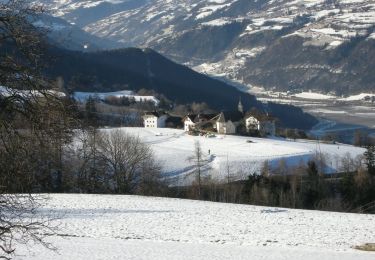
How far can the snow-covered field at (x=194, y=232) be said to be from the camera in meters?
21.9

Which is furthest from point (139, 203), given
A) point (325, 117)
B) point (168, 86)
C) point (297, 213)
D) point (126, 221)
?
point (325, 117)

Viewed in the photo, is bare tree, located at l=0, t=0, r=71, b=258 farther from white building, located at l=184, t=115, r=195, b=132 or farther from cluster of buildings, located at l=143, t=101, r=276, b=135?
white building, located at l=184, t=115, r=195, b=132

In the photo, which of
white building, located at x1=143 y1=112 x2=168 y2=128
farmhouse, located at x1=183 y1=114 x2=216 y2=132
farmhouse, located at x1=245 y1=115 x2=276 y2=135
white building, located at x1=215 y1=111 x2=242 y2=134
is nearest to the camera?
white building, located at x1=215 y1=111 x2=242 y2=134

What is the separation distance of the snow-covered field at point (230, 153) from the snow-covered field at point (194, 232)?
25.6 metres

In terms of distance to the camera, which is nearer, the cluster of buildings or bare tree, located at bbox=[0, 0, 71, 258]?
bare tree, located at bbox=[0, 0, 71, 258]

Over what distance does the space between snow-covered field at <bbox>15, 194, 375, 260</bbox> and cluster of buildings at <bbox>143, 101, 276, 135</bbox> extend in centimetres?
5621

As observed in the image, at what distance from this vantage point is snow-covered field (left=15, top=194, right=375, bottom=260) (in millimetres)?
21906

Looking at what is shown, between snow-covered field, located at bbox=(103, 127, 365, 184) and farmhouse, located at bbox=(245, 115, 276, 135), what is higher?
farmhouse, located at bbox=(245, 115, 276, 135)

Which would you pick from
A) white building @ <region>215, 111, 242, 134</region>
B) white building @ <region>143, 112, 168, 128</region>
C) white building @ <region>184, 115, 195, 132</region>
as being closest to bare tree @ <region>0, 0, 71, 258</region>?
white building @ <region>215, 111, 242, 134</region>

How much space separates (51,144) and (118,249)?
48.7 ft

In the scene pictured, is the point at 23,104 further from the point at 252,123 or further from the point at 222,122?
the point at 252,123

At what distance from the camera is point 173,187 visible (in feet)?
178

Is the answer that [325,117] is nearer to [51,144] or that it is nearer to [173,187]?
[173,187]

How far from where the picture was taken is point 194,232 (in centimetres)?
2673
